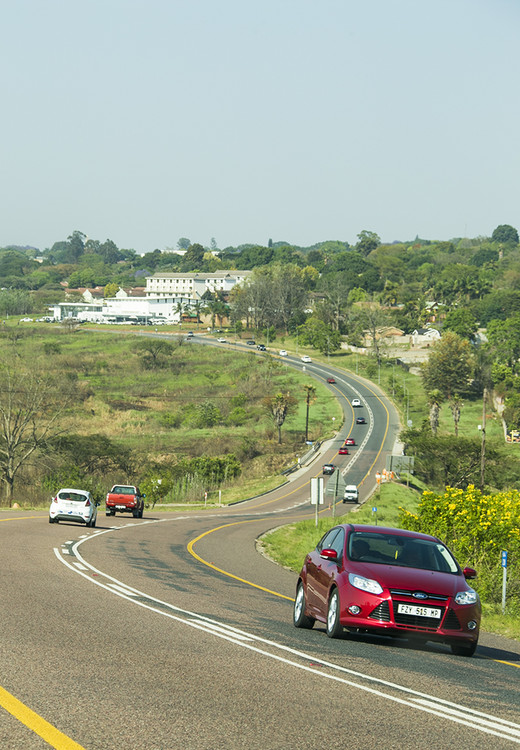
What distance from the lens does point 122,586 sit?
52.5ft

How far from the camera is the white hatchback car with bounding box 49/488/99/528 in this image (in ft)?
107

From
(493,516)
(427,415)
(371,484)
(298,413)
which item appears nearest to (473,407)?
(427,415)

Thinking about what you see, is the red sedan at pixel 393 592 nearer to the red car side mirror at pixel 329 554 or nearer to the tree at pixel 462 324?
the red car side mirror at pixel 329 554

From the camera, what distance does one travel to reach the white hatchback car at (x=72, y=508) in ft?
107

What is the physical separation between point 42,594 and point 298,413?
4344 inches

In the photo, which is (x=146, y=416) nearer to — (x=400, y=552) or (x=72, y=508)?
(x=72, y=508)

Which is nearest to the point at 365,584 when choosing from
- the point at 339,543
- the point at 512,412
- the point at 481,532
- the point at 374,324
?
the point at 339,543

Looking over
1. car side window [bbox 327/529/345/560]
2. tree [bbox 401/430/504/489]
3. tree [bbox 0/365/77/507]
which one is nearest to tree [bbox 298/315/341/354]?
tree [bbox 0/365/77/507]

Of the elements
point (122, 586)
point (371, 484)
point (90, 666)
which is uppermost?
point (90, 666)

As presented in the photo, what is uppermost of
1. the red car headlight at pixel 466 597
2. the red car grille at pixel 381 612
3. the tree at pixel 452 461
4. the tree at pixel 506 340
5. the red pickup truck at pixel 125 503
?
the red car headlight at pixel 466 597

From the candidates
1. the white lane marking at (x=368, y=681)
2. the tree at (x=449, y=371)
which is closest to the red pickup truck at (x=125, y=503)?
the white lane marking at (x=368, y=681)

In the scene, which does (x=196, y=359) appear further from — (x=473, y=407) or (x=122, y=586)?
(x=122, y=586)

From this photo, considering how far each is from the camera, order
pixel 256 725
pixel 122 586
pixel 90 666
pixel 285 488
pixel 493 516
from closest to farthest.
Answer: pixel 256 725 < pixel 90 666 < pixel 122 586 < pixel 493 516 < pixel 285 488

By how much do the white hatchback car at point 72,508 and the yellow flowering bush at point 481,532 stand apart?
1501cm
